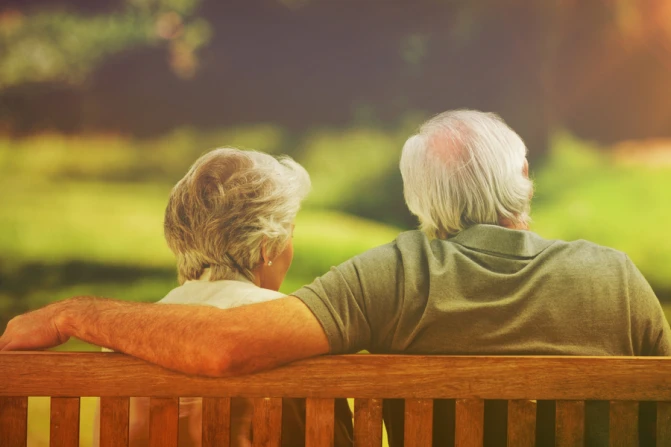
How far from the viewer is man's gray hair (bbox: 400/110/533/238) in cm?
174

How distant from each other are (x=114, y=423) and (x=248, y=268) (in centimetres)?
51

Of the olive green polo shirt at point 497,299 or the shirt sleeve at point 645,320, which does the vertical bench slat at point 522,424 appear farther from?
the shirt sleeve at point 645,320

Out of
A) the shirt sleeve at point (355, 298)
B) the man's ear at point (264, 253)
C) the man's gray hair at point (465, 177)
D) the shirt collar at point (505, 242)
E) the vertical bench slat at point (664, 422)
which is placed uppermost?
the man's gray hair at point (465, 177)

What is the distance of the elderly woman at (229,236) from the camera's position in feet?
5.53

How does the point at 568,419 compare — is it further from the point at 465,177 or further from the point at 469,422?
the point at 465,177

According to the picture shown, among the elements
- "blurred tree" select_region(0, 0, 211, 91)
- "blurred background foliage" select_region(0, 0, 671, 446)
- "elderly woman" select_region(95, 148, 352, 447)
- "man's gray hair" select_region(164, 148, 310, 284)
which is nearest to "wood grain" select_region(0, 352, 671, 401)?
"elderly woman" select_region(95, 148, 352, 447)

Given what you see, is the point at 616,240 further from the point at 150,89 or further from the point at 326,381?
the point at 150,89

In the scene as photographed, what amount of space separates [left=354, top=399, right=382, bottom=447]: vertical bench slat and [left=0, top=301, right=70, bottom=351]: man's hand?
714 millimetres

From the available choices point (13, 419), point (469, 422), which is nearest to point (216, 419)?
point (13, 419)

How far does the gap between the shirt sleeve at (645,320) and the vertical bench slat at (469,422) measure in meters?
0.43

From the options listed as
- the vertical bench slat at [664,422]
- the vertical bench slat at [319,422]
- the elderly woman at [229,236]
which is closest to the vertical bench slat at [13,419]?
the elderly woman at [229,236]

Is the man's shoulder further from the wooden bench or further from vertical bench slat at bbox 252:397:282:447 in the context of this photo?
vertical bench slat at bbox 252:397:282:447

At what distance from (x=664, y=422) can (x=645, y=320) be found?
23cm

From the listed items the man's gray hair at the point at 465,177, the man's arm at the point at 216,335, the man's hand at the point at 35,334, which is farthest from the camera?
the man's gray hair at the point at 465,177
